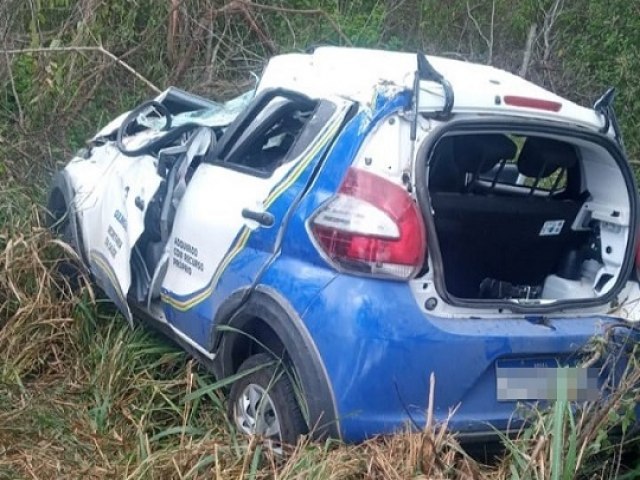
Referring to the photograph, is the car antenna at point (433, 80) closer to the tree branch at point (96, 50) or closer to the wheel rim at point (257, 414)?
the wheel rim at point (257, 414)

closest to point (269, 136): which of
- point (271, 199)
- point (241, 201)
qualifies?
point (241, 201)

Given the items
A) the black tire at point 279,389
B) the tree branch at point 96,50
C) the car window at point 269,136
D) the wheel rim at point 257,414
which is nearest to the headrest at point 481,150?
the car window at point 269,136

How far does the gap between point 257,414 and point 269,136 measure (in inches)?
48.3

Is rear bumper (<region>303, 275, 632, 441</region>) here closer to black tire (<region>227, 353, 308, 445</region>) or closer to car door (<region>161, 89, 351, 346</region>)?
black tire (<region>227, 353, 308, 445</region>)

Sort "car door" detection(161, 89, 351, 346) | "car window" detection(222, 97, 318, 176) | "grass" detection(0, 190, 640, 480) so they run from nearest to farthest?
1. "grass" detection(0, 190, 640, 480)
2. "car door" detection(161, 89, 351, 346)
3. "car window" detection(222, 97, 318, 176)

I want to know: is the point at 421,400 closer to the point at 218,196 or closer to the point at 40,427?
the point at 218,196

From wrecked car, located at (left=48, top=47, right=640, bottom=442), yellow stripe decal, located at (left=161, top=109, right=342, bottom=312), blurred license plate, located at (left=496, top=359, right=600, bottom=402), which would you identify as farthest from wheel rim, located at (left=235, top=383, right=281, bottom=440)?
blurred license plate, located at (left=496, top=359, right=600, bottom=402)

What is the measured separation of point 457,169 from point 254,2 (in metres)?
5.13

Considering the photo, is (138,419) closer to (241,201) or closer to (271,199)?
(241,201)

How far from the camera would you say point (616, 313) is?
3.77 metres

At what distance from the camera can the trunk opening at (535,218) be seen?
3896 millimetres

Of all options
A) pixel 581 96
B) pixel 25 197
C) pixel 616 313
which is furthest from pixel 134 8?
pixel 616 313

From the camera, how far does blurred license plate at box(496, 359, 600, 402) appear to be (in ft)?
11.2

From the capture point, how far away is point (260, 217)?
3.79 metres
